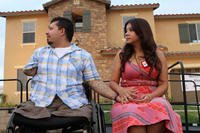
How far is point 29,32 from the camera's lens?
17.8 metres

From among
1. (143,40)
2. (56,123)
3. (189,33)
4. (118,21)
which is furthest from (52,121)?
(189,33)

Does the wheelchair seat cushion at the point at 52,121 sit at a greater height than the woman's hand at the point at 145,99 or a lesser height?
lesser

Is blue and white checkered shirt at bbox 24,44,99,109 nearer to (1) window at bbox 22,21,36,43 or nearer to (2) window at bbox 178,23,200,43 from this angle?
(1) window at bbox 22,21,36,43

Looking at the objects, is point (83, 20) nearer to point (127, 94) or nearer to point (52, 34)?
point (52, 34)

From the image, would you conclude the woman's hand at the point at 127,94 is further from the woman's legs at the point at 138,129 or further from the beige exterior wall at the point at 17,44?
the beige exterior wall at the point at 17,44

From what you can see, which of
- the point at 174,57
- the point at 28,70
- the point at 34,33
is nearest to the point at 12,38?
the point at 34,33

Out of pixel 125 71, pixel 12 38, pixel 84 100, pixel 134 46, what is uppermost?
pixel 12 38

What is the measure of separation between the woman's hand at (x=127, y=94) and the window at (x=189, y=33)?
51.0 feet

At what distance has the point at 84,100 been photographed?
113 inches

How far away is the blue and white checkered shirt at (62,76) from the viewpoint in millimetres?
2840

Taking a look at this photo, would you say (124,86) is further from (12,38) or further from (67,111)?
(12,38)

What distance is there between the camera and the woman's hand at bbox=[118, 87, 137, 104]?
2844 millimetres

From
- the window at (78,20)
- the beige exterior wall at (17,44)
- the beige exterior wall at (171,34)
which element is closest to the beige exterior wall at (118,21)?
the beige exterior wall at (171,34)

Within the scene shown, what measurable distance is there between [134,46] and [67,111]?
1082 millimetres
